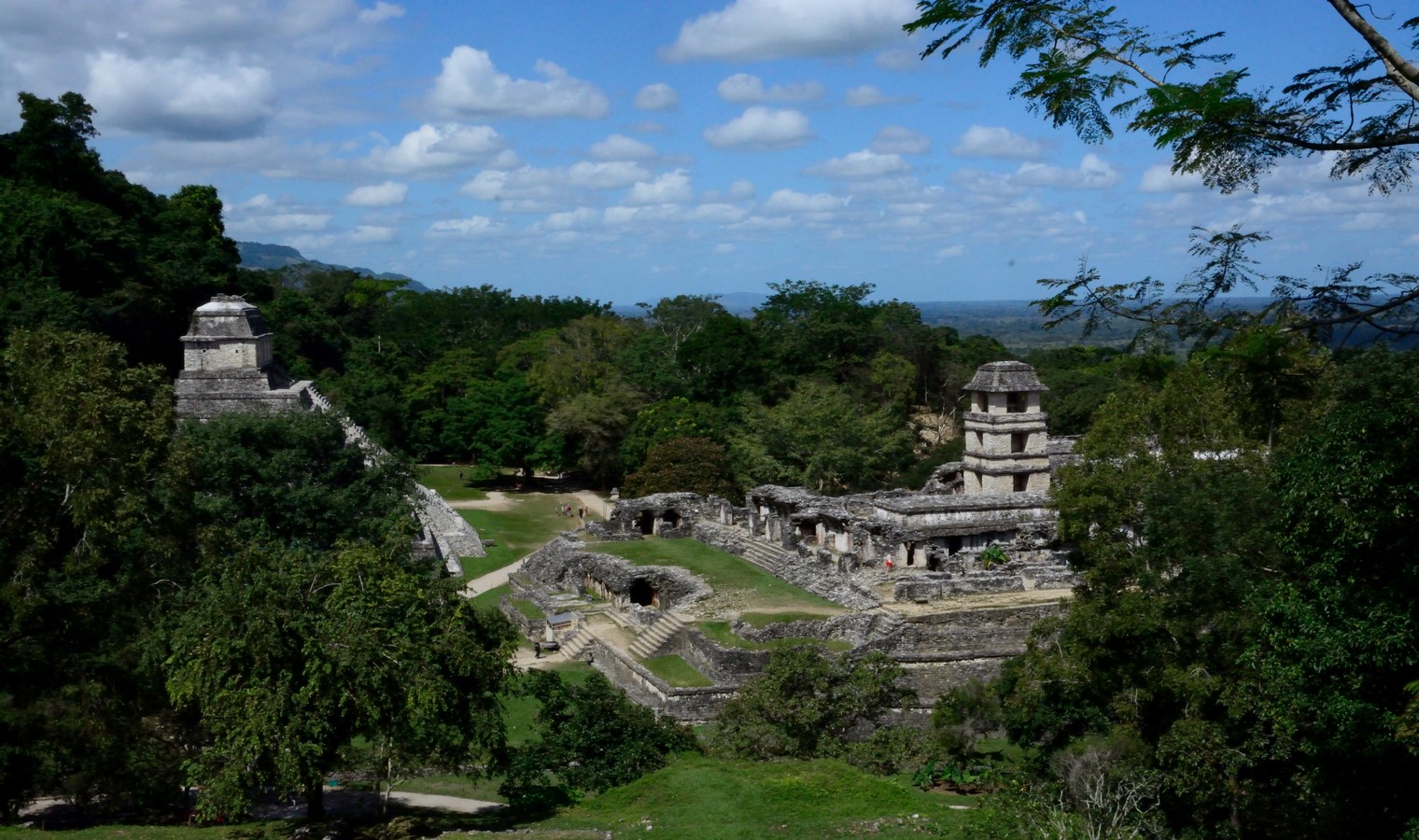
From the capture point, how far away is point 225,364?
33719 mm

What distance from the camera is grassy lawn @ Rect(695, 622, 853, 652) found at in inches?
845

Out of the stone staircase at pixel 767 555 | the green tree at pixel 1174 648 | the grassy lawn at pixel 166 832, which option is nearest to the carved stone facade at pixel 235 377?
the stone staircase at pixel 767 555

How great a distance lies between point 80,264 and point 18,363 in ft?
78.1

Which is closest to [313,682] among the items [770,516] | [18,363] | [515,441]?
[18,363]

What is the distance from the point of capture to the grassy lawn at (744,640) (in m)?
21.5

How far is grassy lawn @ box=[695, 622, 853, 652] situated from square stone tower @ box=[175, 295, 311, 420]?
1517 centimetres

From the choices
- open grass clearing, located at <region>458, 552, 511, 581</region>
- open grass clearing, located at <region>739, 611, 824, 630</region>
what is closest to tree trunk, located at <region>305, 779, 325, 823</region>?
open grass clearing, located at <region>739, 611, 824, 630</region>

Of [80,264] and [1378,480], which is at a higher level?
[80,264]

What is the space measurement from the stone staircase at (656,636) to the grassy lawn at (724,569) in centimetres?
163

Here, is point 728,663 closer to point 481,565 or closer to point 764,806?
point 764,806

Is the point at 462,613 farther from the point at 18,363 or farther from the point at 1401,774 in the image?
the point at 1401,774

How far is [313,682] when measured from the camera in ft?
39.1

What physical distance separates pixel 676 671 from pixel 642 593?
206 inches

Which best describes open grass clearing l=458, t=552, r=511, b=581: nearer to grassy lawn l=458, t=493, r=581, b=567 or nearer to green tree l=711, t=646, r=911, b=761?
grassy lawn l=458, t=493, r=581, b=567
